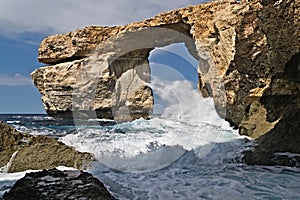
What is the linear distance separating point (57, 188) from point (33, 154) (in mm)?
2593

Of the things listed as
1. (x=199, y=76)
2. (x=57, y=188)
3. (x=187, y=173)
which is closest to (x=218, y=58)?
(x=199, y=76)

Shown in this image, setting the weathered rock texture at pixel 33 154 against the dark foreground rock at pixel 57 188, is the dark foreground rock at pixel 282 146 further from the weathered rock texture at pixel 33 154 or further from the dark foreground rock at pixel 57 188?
the dark foreground rock at pixel 57 188

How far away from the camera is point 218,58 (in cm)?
1251

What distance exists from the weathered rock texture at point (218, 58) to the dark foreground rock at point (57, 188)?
149 inches

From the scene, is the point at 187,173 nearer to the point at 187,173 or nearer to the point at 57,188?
the point at 187,173

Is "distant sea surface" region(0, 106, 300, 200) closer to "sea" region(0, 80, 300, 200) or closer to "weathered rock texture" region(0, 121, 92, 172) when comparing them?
"sea" region(0, 80, 300, 200)

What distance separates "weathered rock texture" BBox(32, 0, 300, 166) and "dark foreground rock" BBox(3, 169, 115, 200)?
3795 mm

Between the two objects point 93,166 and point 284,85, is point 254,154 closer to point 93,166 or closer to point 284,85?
point 284,85

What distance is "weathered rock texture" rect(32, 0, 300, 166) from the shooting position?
20.5ft

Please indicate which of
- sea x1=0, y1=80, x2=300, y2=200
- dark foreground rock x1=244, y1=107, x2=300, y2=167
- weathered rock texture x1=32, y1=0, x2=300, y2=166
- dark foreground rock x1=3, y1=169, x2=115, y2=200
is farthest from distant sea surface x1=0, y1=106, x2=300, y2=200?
weathered rock texture x1=32, y1=0, x2=300, y2=166

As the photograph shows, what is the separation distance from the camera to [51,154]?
5113mm

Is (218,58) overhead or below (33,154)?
overhead

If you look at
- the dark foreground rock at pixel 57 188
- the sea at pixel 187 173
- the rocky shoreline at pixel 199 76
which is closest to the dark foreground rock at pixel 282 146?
the rocky shoreline at pixel 199 76

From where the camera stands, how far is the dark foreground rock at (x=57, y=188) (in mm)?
2629
